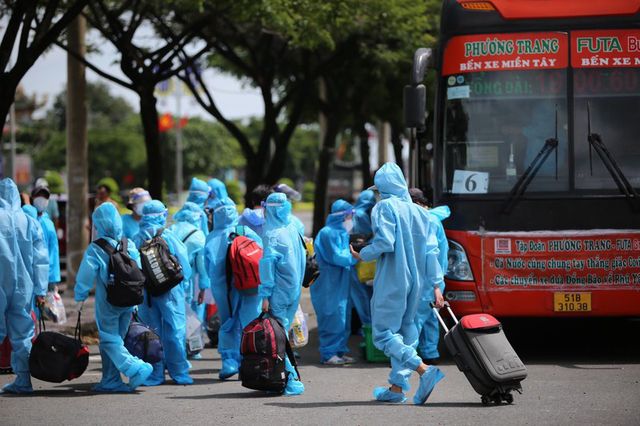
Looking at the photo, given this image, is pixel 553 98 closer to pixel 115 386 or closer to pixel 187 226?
pixel 187 226

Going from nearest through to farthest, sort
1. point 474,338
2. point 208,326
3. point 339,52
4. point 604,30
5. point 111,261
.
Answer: point 474,338
point 111,261
point 604,30
point 208,326
point 339,52

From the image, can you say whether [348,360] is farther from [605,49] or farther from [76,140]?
[76,140]

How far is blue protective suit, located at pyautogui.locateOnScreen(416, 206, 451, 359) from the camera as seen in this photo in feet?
32.5

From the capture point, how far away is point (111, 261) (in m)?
9.50

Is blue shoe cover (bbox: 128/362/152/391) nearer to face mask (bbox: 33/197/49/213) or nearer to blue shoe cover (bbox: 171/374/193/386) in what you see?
blue shoe cover (bbox: 171/374/193/386)

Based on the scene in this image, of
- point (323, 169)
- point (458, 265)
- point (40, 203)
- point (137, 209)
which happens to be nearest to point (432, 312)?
point (458, 265)

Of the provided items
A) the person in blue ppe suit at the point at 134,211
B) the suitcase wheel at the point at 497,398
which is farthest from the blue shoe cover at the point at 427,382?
the person in blue ppe suit at the point at 134,211

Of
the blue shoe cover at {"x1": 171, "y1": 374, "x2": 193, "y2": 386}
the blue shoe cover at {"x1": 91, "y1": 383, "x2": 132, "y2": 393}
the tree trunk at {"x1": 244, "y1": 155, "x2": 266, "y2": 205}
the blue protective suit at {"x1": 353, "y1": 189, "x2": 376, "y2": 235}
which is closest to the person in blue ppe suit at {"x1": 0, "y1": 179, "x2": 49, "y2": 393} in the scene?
the blue shoe cover at {"x1": 91, "y1": 383, "x2": 132, "y2": 393}

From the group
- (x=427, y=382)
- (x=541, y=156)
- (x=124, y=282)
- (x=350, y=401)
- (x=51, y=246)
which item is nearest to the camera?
(x=427, y=382)

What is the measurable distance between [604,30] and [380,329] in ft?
13.2

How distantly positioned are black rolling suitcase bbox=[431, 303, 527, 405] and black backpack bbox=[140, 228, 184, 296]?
254cm

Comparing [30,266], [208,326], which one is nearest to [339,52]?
[208,326]

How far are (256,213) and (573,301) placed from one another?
298 centimetres

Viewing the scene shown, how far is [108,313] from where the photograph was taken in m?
9.56
